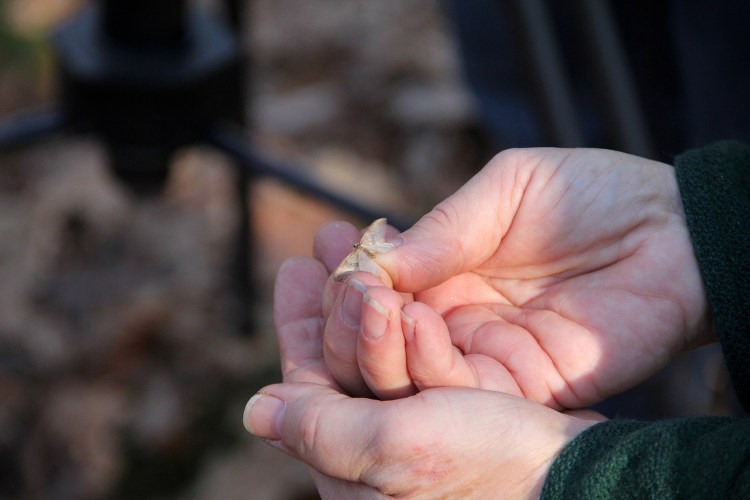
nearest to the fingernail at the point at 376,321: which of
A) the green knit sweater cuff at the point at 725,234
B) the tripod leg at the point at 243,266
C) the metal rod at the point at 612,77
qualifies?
the green knit sweater cuff at the point at 725,234

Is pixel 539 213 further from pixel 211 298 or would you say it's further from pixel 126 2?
pixel 211 298

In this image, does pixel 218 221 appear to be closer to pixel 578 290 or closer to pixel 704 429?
pixel 578 290

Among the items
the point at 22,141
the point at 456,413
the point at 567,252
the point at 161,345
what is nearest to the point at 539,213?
the point at 567,252

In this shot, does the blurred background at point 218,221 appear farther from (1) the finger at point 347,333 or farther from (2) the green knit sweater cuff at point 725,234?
(1) the finger at point 347,333

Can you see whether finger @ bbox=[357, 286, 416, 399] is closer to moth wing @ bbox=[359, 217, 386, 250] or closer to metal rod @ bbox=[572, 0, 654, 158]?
moth wing @ bbox=[359, 217, 386, 250]

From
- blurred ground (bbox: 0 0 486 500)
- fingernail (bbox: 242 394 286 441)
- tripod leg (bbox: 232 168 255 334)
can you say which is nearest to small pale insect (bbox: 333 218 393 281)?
fingernail (bbox: 242 394 286 441)

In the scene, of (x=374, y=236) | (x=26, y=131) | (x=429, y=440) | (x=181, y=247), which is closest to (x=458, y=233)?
(x=374, y=236)
